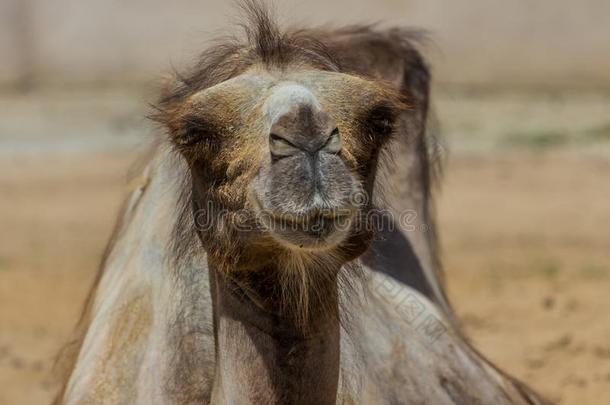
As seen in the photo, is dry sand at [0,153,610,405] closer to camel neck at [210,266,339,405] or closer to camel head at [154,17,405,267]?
camel neck at [210,266,339,405]

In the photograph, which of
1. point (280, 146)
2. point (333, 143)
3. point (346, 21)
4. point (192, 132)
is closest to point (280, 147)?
point (280, 146)

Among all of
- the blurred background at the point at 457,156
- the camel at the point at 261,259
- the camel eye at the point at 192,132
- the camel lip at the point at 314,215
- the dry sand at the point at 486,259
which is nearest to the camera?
the camel lip at the point at 314,215

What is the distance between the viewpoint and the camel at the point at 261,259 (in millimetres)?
3021

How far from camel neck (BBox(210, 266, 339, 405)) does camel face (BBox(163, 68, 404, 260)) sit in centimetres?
17

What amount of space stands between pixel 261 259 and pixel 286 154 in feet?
1.25

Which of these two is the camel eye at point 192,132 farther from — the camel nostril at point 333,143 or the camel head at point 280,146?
the camel nostril at point 333,143

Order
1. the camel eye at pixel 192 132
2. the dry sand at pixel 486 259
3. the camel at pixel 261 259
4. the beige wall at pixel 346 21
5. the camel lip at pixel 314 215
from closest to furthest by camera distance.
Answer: the camel lip at pixel 314 215
the camel at pixel 261 259
the camel eye at pixel 192 132
the dry sand at pixel 486 259
the beige wall at pixel 346 21

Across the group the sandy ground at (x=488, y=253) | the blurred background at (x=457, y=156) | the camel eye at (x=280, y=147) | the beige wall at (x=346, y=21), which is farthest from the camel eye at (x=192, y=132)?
the beige wall at (x=346, y=21)

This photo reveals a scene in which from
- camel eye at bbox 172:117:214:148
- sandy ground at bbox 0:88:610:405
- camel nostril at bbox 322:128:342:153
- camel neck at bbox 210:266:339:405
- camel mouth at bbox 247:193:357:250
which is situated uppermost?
camel nostril at bbox 322:128:342:153

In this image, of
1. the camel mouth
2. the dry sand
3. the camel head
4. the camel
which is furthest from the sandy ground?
the camel mouth

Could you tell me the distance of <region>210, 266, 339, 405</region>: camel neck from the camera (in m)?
3.28

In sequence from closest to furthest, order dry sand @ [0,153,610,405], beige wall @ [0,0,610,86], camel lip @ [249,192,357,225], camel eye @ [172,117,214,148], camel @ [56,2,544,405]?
camel lip @ [249,192,357,225] < camel @ [56,2,544,405] < camel eye @ [172,117,214,148] < dry sand @ [0,153,610,405] < beige wall @ [0,0,610,86]

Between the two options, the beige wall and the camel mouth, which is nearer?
the camel mouth

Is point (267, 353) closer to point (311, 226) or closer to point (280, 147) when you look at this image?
point (311, 226)
